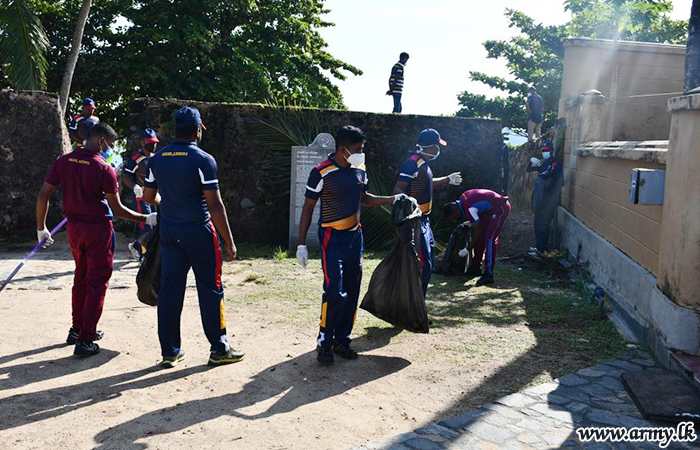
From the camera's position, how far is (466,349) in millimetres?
5883

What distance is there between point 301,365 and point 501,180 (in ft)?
25.8

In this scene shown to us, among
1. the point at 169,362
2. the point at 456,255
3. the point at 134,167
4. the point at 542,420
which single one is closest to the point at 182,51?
the point at 134,167

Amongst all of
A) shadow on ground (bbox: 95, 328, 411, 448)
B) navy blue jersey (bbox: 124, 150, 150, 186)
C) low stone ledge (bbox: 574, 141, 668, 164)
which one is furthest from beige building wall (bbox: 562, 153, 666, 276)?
navy blue jersey (bbox: 124, 150, 150, 186)

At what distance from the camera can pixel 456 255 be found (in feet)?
30.2

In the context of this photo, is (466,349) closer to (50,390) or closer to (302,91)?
(50,390)

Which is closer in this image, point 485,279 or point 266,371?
point 266,371

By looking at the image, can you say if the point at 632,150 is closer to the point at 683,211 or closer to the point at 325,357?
the point at 683,211

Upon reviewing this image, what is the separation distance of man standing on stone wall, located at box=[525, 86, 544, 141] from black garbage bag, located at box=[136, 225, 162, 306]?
11.6 metres

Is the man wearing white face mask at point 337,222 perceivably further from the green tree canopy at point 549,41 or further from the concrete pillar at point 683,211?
the green tree canopy at point 549,41

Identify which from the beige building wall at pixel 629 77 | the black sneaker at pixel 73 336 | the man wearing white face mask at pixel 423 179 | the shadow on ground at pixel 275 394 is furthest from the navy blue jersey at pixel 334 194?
the beige building wall at pixel 629 77

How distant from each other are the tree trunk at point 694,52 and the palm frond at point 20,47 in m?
13.2

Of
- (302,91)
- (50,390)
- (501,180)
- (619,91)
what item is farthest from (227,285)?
(302,91)

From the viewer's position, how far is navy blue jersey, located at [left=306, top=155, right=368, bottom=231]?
5.34 metres

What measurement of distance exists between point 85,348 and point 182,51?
16.0 m
